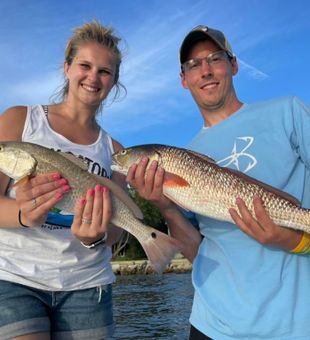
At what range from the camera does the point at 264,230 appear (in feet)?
11.3

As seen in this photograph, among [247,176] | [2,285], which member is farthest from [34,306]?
[247,176]

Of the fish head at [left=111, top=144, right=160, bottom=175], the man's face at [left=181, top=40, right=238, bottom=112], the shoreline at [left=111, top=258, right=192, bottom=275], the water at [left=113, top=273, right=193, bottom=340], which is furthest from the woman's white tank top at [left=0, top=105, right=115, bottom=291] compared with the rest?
the shoreline at [left=111, top=258, right=192, bottom=275]

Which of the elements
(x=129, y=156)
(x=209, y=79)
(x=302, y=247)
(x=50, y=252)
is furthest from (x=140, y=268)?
(x=302, y=247)

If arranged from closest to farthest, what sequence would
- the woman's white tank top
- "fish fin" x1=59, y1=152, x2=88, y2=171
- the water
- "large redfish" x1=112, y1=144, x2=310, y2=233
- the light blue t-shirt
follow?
the light blue t-shirt → "large redfish" x1=112, y1=144, x2=310, y2=233 → the woman's white tank top → "fish fin" x1=59, y1=152, x2=88, y2=171 → the water

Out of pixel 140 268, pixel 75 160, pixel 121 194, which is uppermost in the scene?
pixel 75 160

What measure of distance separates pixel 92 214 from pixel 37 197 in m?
0.46

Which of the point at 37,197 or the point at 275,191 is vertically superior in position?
the point at 275,191

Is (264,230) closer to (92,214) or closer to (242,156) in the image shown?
(242,156)

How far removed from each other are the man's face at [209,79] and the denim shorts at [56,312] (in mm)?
1956

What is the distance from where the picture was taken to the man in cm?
338

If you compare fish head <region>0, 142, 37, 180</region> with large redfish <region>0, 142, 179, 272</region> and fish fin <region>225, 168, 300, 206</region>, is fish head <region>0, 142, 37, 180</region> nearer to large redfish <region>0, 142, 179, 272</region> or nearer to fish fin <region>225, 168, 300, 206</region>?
large redfish <region>0, 142, 179, 272</region>

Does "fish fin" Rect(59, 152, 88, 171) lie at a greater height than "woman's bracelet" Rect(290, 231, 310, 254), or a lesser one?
greater

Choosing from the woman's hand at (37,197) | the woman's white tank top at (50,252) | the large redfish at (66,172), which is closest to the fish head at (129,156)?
the woman's white tank top at (50,252)

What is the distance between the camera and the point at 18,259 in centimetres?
388
